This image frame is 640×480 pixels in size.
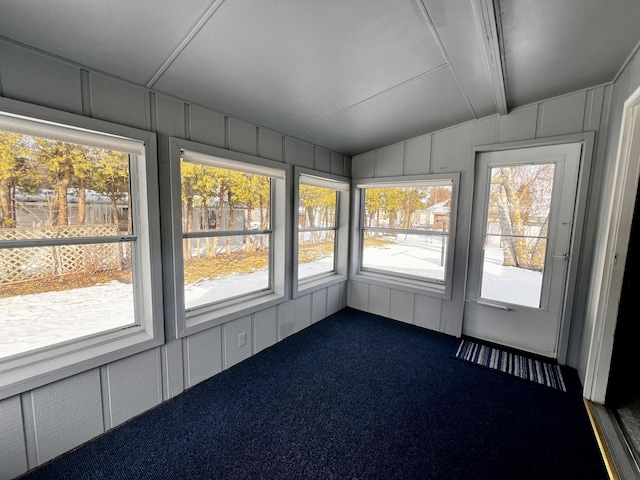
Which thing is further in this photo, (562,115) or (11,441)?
(562,115)

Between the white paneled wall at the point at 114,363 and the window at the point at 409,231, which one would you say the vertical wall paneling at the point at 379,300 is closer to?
the window at the point at 409,231

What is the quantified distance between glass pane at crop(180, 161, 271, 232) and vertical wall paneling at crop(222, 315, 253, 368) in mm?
841

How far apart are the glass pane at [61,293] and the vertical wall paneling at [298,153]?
1617 mm

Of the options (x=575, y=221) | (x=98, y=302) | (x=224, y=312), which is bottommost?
(x=224, y=312)

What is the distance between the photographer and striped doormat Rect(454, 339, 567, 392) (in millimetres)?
2154

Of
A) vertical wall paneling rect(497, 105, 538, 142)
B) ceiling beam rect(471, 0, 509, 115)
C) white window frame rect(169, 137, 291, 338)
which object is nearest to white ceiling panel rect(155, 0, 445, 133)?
ceiling beam rect(471, 0, 509, 115)

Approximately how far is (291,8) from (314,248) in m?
2.39

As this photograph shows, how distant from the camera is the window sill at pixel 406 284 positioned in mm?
2959

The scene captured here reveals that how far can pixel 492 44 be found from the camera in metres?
1.48

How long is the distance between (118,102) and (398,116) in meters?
2.16

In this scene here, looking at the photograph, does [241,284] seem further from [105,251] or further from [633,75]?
[633,75]

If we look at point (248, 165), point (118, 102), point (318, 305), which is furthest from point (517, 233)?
point (118, 102)

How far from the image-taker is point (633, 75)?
1642mm

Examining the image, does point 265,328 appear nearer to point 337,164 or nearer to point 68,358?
point 68,358
